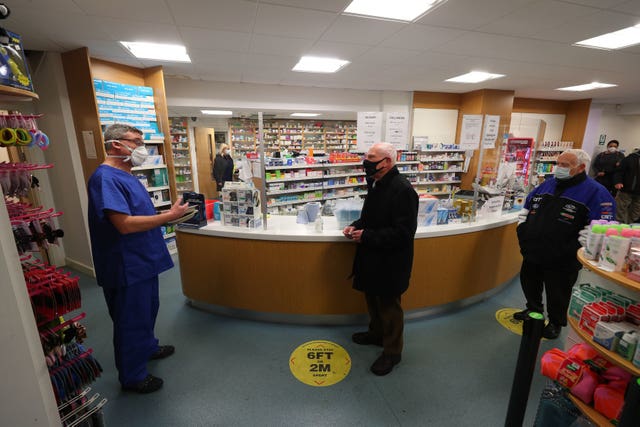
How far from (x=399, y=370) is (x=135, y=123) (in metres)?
4.89

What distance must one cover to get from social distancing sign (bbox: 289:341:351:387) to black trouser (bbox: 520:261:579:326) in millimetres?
1987

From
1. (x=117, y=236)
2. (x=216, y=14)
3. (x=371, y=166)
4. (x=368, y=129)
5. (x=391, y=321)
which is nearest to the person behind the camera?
(x=117, y=236)

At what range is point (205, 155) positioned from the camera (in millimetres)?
9836

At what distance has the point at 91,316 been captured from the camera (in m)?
3.09

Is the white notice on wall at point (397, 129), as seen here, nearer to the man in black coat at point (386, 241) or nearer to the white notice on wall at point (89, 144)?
the man in black coat at point (386, 241)

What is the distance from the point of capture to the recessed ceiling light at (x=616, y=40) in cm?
337

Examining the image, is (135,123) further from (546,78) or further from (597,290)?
(546,78)

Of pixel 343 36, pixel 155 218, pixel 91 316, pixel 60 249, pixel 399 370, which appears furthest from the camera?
pixel 60 249

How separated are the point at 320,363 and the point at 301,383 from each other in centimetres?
25

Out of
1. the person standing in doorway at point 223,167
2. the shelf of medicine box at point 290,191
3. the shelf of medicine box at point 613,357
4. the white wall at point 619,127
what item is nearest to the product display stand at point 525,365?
the shelf of medicine box at point 613,357

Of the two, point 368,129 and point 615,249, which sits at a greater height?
point 368,129

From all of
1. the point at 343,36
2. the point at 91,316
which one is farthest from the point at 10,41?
the point at 343,36

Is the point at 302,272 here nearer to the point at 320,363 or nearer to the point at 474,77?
the point at 320,363

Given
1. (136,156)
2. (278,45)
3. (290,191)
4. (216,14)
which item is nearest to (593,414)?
(136,156)
